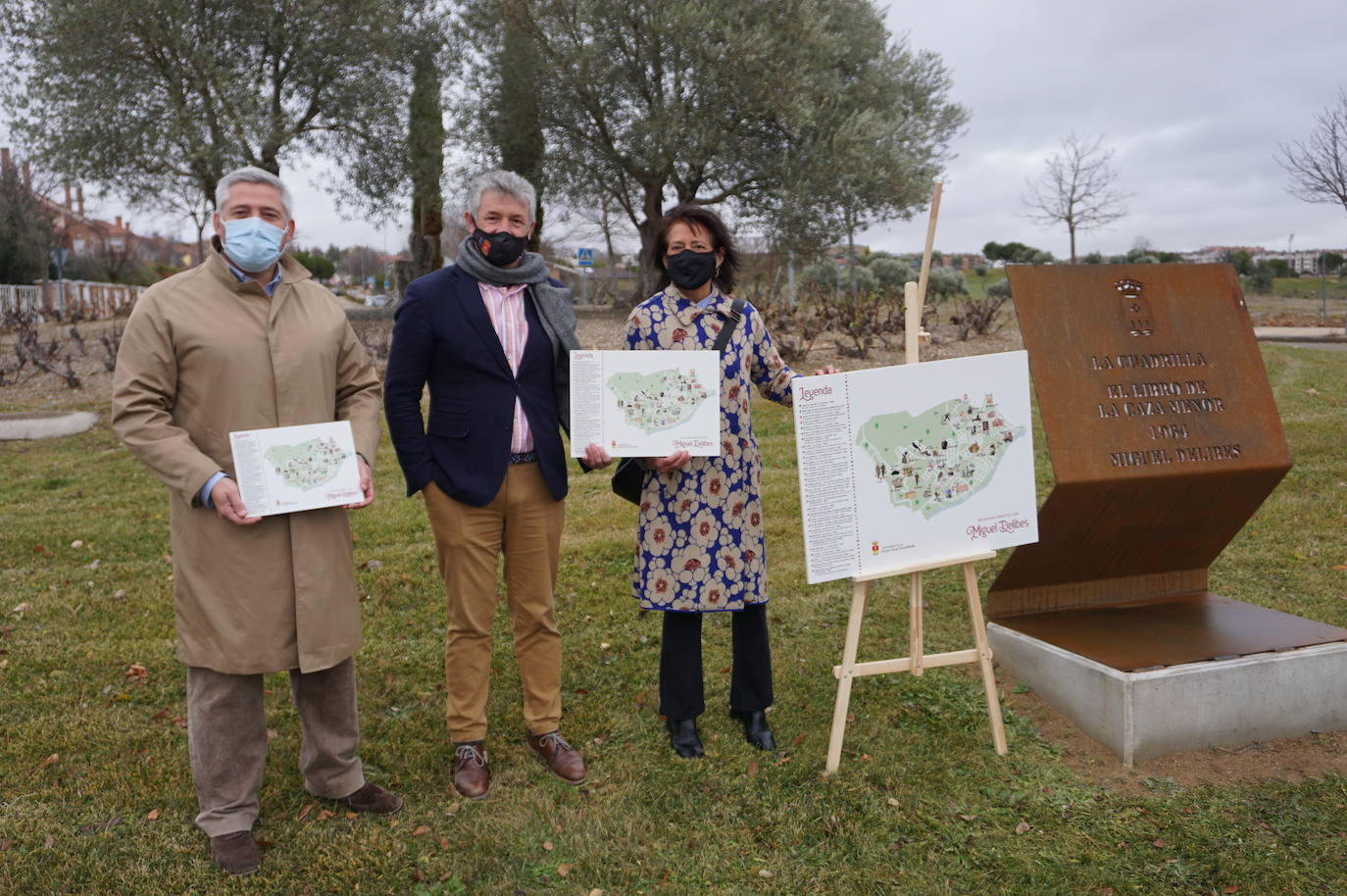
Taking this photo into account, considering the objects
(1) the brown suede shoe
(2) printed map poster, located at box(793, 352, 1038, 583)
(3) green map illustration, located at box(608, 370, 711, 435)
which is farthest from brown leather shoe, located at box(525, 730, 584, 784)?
(3) green map illustration, located at box(608, 370, 711, 435)

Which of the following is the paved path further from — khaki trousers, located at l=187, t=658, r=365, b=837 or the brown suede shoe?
khaki trousers, located at l=187, t=658, r=365, b=837

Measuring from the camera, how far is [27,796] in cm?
353

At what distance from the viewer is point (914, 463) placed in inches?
141

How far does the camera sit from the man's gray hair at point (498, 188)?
3316 millimetres

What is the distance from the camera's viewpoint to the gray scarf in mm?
3361

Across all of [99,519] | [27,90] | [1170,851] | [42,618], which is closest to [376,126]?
[27,90]

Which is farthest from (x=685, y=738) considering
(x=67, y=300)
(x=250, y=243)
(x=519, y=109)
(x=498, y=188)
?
(x=67, y=300)

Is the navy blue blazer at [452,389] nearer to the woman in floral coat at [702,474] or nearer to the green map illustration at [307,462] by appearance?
the green map illustration at [307,462]

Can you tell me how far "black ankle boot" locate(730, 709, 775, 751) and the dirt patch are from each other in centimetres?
117

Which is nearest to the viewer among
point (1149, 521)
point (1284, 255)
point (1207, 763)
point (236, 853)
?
point (236, 853)

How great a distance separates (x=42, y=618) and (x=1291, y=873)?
6178 millimetres

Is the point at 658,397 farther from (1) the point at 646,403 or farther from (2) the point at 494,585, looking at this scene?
A: (2) the point at 494,585

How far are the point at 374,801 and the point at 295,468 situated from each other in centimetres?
134

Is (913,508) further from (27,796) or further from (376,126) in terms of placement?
(376,126)
